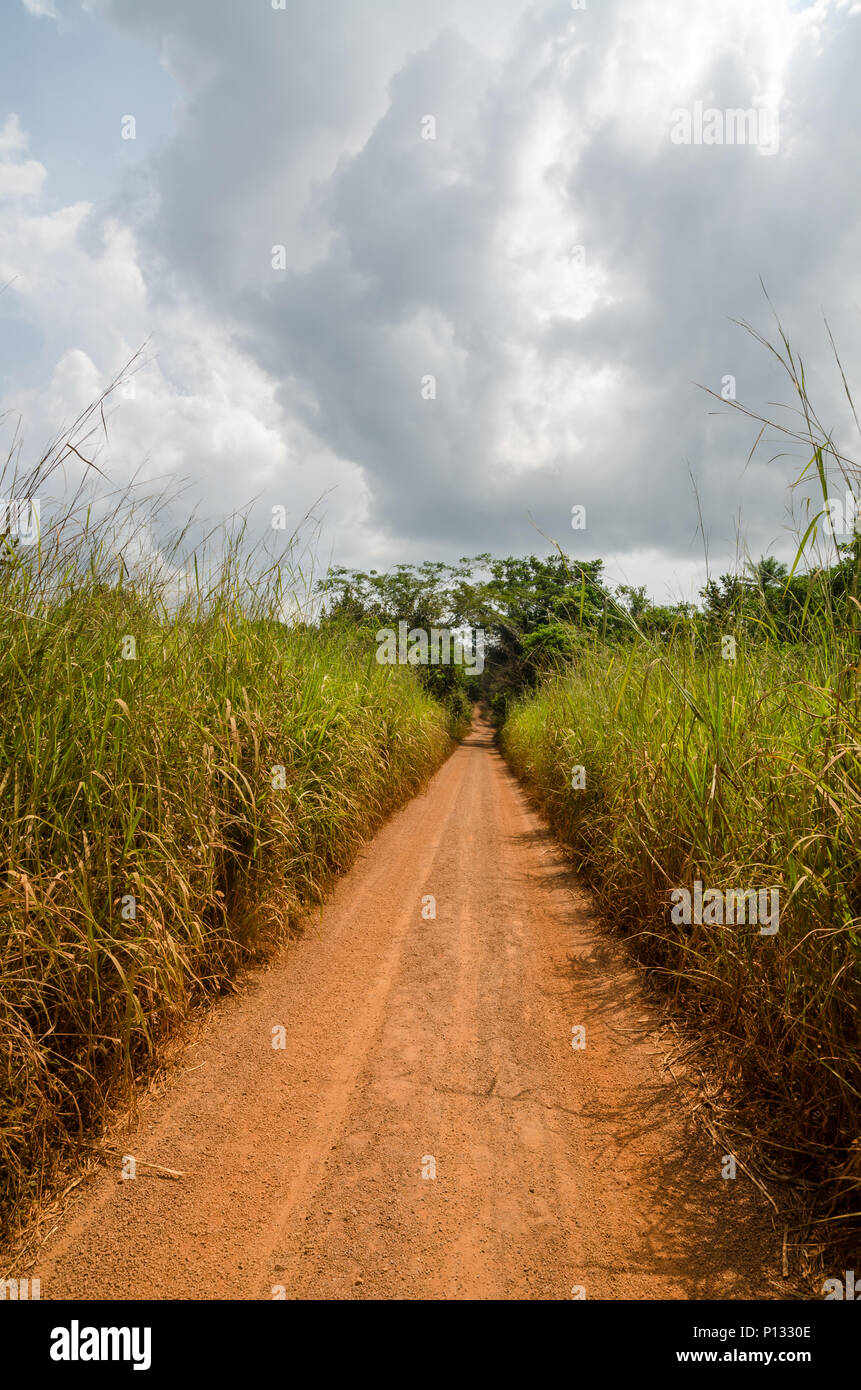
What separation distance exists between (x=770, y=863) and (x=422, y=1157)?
65.6 inches

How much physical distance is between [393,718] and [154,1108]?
6383 millimetres

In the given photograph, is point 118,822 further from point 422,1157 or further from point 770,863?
point 770,863

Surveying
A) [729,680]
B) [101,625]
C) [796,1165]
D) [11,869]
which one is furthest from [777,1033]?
[101,625]

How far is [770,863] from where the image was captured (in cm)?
254

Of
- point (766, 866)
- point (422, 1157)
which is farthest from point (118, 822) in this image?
point (766, 866)

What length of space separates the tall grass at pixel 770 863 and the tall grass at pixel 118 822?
225 centimetres

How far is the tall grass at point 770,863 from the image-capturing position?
80.1 inches

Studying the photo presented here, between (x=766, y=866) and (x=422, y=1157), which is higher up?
(x=766, y=866)

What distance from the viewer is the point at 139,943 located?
2617 mm

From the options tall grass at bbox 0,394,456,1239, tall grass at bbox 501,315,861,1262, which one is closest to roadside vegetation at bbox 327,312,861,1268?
tall grass at bbox 501,315,861,1262

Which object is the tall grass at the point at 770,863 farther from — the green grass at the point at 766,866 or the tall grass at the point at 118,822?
the tall grass at the point at 118,822

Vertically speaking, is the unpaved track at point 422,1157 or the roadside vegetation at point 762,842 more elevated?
the roadside vegetation at point 762,842

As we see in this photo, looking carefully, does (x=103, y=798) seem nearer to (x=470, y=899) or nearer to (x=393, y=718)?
(x=470, y=899)

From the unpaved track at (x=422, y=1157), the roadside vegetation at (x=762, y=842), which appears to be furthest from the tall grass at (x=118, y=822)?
the roadside vegetation at (x=762, y=842)
